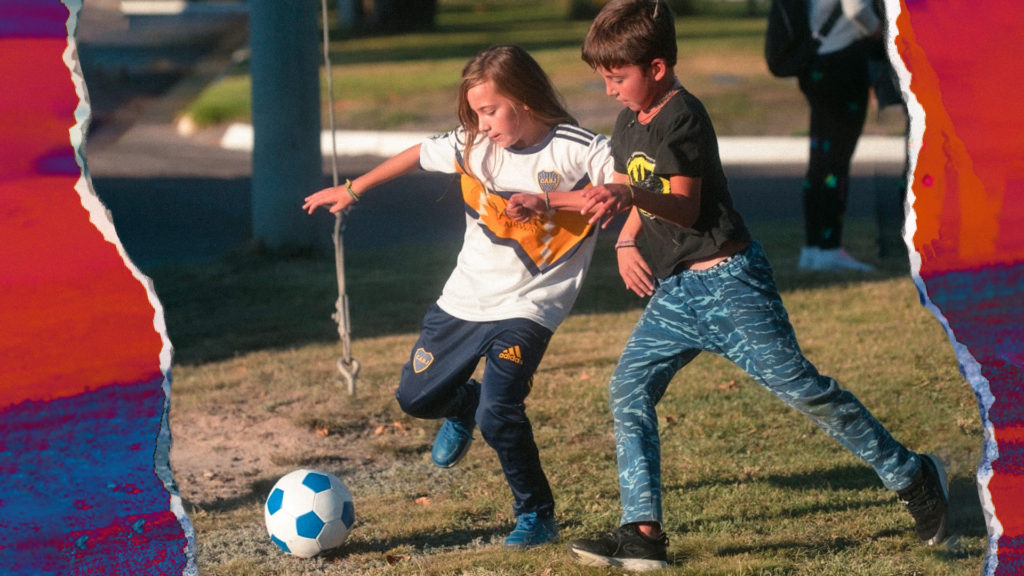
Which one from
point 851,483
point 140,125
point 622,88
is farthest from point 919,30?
point 140,125

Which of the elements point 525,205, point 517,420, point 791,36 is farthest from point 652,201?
point 791,36

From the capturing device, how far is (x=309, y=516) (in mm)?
4504

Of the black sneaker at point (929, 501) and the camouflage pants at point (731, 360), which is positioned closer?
the camouflage pants at point (731, 360)

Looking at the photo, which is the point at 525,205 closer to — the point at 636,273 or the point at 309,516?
the point at 636,273

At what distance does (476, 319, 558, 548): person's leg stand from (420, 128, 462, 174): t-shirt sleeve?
60 centimetres

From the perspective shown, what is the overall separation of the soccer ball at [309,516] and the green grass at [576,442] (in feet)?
0.23

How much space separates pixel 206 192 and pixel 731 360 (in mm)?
10698

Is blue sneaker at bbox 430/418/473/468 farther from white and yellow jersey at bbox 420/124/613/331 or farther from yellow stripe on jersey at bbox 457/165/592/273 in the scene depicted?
yellow stripe on jersey at bbox 457/165/592/273

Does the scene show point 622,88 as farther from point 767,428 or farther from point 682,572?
point 767,428

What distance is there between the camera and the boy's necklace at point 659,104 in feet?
13.4

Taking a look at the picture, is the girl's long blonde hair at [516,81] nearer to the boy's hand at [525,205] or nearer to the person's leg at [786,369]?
the boy's hand at [525,205]

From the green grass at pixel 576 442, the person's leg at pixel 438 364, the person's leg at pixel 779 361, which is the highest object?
the person's leg at pixel 779 361

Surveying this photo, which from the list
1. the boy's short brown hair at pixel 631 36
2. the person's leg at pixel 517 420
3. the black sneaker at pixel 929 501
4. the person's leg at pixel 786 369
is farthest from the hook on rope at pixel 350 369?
the black sneaker at pixel 929 501

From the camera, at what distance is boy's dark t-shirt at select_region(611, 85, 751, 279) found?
397 centimetres
